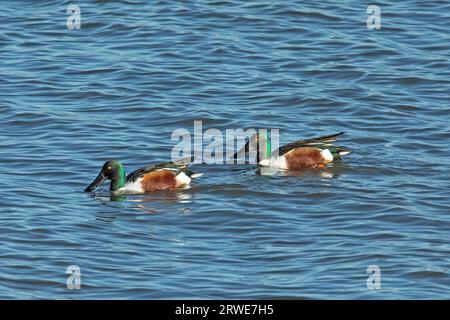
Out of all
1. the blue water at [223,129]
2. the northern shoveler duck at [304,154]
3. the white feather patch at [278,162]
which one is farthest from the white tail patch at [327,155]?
the white feather patch at [278,162]

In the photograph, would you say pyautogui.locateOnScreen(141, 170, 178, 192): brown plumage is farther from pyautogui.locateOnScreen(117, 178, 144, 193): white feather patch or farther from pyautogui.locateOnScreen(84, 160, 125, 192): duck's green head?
pyautogui.locateOnScreen(84, 160, 125, 192): duck's green head

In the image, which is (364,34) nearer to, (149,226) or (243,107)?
(243,107)

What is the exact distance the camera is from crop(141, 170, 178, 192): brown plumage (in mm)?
12227

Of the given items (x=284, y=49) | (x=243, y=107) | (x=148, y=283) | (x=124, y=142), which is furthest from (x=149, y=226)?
(x=284, y=49)

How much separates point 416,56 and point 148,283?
27.5ft

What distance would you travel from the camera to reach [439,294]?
29.9 feet

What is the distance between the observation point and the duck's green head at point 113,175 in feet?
40.1

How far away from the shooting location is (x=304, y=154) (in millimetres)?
13023

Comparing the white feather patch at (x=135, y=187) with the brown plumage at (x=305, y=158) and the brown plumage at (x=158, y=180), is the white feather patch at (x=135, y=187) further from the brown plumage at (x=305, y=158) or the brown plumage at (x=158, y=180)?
the brown plumage at (x=305, y=158)

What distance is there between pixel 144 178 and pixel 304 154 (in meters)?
1.92

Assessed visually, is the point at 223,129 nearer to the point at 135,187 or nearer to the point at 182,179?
the point at 182,179

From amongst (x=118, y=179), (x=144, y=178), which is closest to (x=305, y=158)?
(x=144, y=178)

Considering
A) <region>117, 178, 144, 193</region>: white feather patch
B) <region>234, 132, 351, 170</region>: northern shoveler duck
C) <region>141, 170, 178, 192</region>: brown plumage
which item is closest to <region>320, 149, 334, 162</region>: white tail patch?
<region>234, 132, 351, 170</region>: northern shoveler duck

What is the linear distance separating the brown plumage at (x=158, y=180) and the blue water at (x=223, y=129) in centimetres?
10
